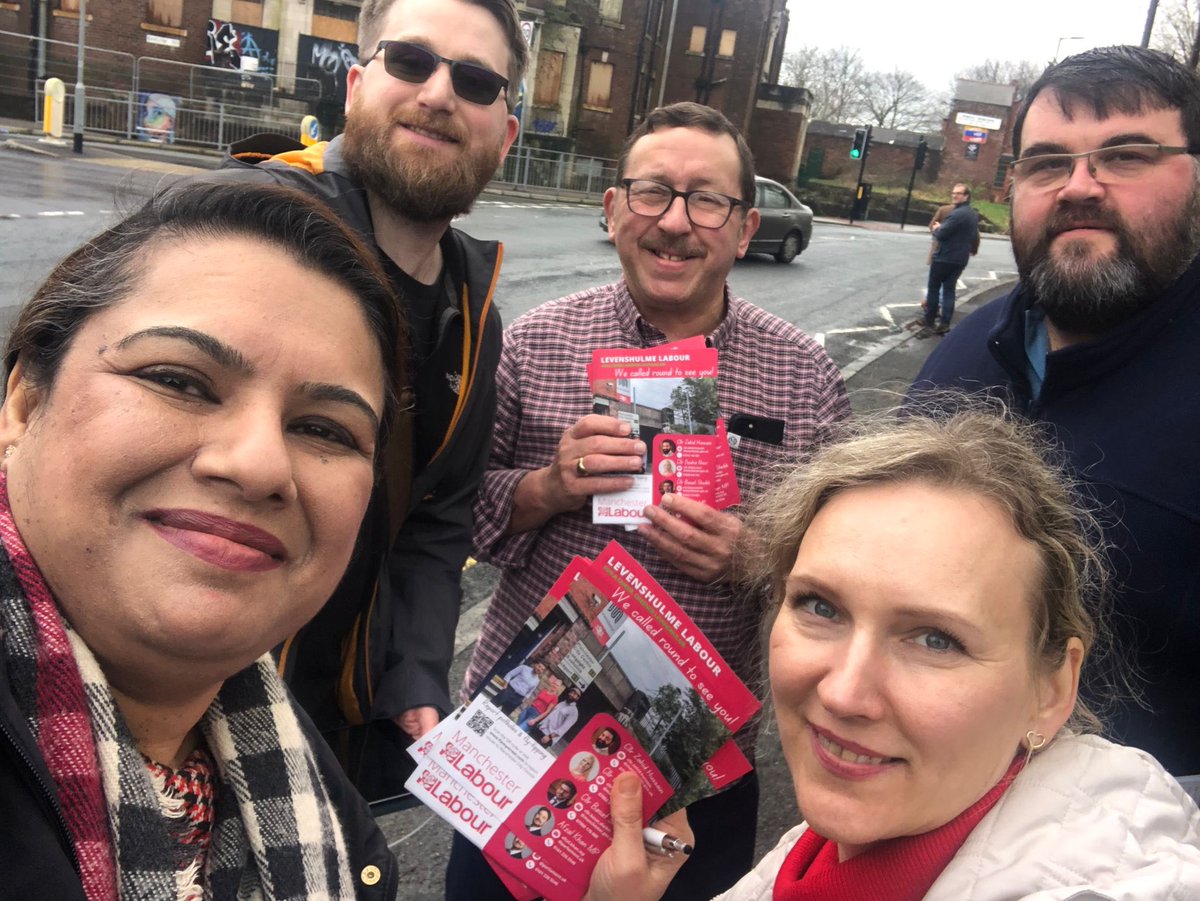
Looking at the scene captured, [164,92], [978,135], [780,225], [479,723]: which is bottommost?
[479,723]

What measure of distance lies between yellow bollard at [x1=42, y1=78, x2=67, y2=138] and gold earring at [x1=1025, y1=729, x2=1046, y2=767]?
25.4m

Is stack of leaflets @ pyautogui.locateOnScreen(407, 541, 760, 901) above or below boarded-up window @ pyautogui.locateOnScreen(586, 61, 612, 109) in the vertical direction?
below

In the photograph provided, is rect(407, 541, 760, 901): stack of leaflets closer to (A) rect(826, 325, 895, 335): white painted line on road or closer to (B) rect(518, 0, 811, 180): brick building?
(A) rect(826, 325, 895, 335): white painted line on road

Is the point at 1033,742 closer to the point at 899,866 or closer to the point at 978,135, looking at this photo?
the point at 899,866

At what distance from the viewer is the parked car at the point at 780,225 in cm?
1887

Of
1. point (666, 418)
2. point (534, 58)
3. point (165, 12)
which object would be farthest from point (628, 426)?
point (534, 58)

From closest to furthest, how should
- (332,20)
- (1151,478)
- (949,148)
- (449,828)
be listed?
(1151,478)
(449,828)
(332,20)
(949,148)

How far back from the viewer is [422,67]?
238 centimetres

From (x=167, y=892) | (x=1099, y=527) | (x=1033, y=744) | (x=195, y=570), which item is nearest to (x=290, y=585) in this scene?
(x=195, y=570)

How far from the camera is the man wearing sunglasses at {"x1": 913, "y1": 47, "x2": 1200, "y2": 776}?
1.84 metres

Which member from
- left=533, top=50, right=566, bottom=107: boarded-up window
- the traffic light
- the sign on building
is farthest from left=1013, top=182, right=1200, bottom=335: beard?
the sign on building

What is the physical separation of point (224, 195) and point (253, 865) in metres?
0.97

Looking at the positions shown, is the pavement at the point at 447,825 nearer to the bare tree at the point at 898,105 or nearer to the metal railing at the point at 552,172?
the metal railing at the point at 552,172

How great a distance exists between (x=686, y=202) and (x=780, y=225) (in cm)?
Result: 1745
